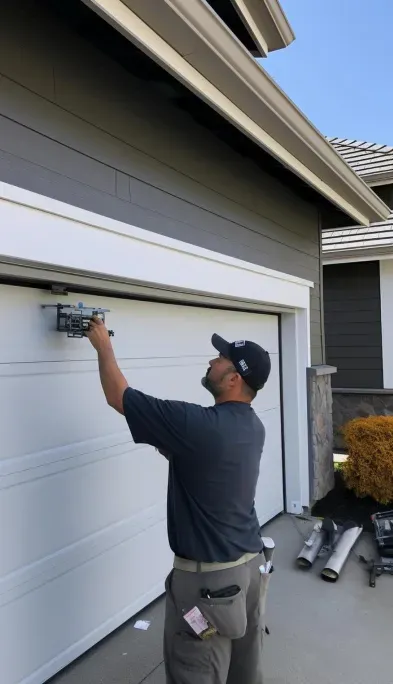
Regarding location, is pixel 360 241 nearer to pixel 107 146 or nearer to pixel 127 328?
pixel 127 328

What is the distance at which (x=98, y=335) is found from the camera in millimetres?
2574

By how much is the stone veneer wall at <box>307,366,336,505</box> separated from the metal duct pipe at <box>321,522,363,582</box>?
93 centimetres

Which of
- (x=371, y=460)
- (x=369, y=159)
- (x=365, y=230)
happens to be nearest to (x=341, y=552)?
(x=371, y=460)

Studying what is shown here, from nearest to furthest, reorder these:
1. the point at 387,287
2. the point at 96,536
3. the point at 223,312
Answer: the point at 96,536 < the point at 223,312 < the point at 387,287

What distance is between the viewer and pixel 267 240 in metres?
5.16

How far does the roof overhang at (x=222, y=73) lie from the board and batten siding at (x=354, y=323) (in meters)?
4.52

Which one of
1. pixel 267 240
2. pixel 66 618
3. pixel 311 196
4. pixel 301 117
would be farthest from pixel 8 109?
pixel 311 196

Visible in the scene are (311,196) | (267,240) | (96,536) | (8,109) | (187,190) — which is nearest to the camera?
(8,109)

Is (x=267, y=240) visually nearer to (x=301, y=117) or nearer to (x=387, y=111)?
(x=301, y=117)

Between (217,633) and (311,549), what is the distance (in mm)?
2694

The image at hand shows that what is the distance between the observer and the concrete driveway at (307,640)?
3.05 m

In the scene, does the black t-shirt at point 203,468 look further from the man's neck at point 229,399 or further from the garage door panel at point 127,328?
the garage door panel at point 127,328

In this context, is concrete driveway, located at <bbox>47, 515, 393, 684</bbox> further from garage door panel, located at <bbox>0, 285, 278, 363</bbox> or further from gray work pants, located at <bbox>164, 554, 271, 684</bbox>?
garage door panel, located at <bbox>0, 285, 278, 363</bbox>

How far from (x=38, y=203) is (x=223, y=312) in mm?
2520
